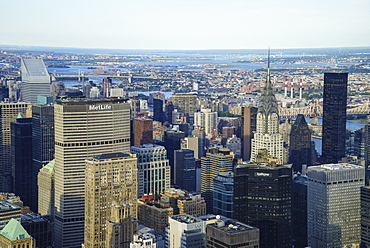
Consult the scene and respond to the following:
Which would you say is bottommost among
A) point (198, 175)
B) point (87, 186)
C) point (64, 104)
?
point (198, 175)

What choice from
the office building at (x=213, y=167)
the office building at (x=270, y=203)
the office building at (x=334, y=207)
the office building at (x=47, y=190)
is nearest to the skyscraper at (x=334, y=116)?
the office building at (x=213, y=167)

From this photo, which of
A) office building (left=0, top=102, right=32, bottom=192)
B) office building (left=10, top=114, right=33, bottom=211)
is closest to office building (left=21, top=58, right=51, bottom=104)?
office building (left=0, top=102, right=32, bottom=192)

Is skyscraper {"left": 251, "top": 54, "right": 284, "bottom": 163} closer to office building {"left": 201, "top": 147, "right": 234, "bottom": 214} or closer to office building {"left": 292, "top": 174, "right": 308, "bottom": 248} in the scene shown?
office building {"left": 201, "top": 147, "right": 234, "bottom": 214}

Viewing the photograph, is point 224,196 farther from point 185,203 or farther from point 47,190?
point 47,190

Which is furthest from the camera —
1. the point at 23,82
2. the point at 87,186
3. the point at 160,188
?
the point at 23,82

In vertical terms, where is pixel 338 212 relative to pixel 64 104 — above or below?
below

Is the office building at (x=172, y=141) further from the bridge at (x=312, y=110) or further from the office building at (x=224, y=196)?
the bridge at (x=312, y=110)

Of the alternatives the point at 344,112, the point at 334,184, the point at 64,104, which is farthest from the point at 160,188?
the point at 344,112

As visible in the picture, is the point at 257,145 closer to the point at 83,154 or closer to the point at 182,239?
the point at 83,154
